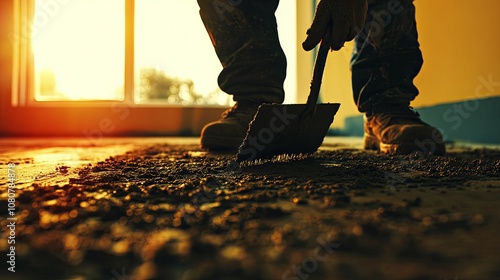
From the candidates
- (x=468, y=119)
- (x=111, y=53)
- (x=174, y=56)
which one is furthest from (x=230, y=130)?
(x=111, y=53)

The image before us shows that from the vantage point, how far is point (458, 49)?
270 cm

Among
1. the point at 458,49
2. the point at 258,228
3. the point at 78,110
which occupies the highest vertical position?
the point at 458,49

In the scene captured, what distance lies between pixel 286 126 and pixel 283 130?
2cm

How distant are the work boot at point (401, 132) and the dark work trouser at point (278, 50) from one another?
0.04m

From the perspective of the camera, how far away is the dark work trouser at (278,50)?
5.46ft

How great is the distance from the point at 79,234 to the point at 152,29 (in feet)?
13.0

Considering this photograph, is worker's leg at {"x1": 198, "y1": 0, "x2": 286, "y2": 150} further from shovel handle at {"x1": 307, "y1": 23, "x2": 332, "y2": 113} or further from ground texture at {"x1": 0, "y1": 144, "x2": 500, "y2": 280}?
ground texture at {"x1": 0, "y1": 144, "x2": 500, "y2": 280}

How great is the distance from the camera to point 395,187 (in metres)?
0.87

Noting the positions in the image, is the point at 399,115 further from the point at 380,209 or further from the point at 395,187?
the point at 380,209

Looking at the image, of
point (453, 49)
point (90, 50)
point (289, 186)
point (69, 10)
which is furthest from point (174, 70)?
point (289, 186)

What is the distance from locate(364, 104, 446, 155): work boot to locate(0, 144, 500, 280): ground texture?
527 mm

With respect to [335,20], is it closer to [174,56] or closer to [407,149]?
[407,149]

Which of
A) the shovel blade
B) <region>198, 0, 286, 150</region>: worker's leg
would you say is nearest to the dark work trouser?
<region>198, 0, 286, 150</region>: worker's leg

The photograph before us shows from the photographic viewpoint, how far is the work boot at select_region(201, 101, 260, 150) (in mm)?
1643
